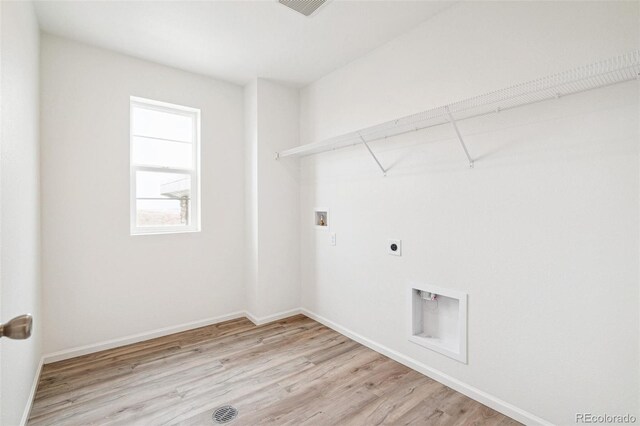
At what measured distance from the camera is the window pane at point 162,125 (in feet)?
10.0

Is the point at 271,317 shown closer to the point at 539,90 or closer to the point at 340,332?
the point at 340,332

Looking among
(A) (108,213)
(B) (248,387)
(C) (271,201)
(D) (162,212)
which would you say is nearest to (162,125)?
(D) (162,212)

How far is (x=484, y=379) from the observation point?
201 cm

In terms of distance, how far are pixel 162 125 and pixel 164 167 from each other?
0.44 metres

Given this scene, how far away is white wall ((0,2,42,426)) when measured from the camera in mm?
1443

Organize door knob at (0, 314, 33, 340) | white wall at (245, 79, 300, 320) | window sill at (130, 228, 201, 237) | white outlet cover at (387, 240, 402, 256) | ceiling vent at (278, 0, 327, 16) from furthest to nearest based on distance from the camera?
white wall at (245, 79, 300, 320) → window sill at (130, 228, 201, 237) → white outlet cover at (387, 240, 402, 256) → ceiling vent at (278, 0, 327, 16) → door knob at (0, 314, 33, 340)

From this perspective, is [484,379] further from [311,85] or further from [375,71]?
[311,85]

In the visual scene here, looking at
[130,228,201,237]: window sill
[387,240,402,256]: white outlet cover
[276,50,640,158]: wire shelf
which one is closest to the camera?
[276,50,640,158]: wire shelf

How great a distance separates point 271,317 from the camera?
3.47 m

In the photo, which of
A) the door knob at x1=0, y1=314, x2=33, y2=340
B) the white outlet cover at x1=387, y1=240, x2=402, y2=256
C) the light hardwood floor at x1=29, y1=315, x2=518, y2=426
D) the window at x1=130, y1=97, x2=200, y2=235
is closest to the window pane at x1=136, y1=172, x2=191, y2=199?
the window at x1=130, y1=97, x2=200, y2=235

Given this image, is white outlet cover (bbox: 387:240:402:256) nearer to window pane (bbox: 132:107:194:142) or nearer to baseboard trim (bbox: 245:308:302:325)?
baseboard trim (bbox: 245:308:302:325)

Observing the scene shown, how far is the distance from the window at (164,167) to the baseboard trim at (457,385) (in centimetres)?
211

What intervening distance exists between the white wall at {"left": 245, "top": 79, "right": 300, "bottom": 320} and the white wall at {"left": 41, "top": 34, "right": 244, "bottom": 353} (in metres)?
0.35

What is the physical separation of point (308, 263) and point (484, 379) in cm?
206
